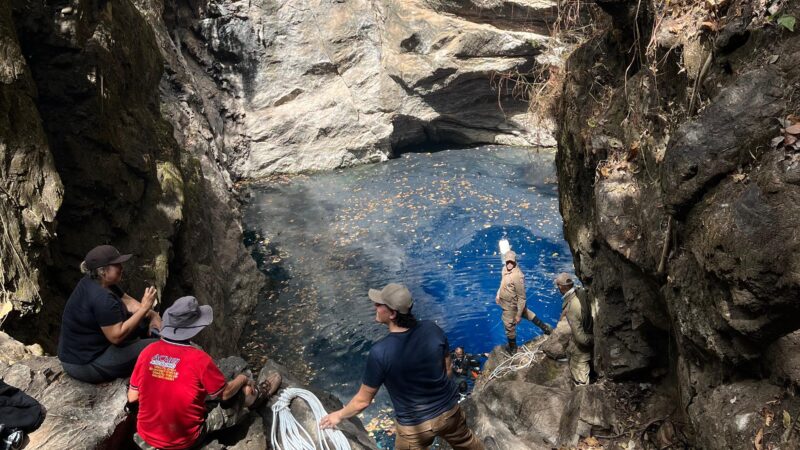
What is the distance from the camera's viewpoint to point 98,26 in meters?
8.99

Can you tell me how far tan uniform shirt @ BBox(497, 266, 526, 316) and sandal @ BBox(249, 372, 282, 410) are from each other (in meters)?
5.22

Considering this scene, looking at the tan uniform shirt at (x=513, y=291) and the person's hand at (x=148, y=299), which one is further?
the tan uniform shirt at (x=513, y=291)

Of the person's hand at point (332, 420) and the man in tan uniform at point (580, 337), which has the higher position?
the person's hand at point (332, 420)

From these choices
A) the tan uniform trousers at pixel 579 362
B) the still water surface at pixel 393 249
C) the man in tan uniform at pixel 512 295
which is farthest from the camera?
the still water surface at pixel 393 249

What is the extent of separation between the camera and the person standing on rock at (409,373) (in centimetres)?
423

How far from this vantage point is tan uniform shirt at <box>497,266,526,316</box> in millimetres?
9906

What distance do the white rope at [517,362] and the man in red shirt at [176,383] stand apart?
5736 millimetres

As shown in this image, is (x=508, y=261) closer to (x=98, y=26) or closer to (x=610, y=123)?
(x=610, y=123)

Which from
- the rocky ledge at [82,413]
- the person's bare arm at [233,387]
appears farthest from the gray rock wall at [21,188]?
the person's bare arm at [233,387]

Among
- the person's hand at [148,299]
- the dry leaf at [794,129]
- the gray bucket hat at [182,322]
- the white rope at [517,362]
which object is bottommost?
the white rope at [517,362]

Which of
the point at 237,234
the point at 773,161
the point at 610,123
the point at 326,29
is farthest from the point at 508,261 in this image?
the point at 326,29

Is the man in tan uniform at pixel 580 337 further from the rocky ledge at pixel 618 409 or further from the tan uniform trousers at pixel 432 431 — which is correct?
the tan uniform trousers at pixel 432 431

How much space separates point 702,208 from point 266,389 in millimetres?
4134

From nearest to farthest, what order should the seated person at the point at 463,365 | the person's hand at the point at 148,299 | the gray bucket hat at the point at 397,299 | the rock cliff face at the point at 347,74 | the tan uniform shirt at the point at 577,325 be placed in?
the gray bucket hat at the point at 397,299 < the person's hand at the point at 148,299 < the tan uniform shirt at the point at 577,325 < the seated person at the point at 463,365 < the rock cliff face at the point at 347,74
